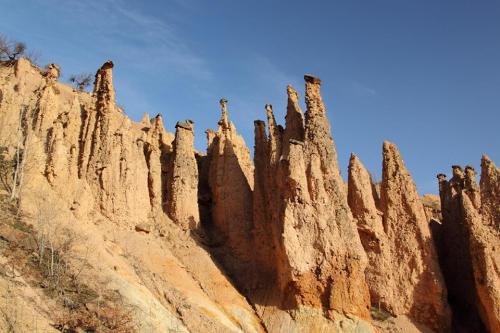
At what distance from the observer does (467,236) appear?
28953mm

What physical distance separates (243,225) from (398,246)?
23.1ft

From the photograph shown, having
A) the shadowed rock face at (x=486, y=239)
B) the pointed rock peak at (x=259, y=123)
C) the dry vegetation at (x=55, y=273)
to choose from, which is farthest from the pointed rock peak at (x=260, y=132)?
the dry vegetation at (x=55, y=273)

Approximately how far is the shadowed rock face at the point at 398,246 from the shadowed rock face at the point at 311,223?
1.40m

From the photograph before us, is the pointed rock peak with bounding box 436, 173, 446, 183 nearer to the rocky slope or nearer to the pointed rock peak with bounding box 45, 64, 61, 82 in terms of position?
the rocky slope

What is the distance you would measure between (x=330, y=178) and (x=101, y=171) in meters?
9.92

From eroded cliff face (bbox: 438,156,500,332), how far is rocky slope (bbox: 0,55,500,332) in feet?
0.21

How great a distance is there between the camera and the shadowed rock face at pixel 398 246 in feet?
92.3

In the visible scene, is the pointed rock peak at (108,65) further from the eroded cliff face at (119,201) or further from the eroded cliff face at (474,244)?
the eroded cliff face at (474,244)

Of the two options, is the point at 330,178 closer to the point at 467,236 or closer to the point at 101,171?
the point at 467,236

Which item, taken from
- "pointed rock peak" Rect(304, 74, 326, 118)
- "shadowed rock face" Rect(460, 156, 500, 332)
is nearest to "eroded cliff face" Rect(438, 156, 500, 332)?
"shadowed rock face" Rect(460, 156, 500, 332)

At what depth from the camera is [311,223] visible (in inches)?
1102

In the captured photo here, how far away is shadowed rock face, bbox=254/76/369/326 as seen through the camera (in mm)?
26953

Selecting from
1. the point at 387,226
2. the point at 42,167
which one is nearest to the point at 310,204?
the point at 387,226

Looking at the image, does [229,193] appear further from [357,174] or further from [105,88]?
[105,88]
